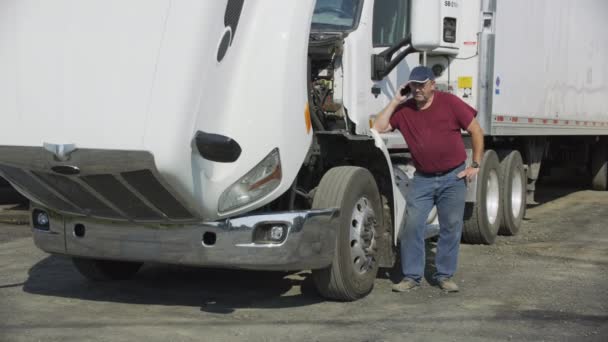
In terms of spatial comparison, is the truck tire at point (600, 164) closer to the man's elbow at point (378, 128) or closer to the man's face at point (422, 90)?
the man's face at point (422, 90)

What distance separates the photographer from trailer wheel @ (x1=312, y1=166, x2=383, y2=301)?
267 inches

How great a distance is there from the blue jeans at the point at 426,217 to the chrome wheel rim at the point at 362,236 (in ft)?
1.28

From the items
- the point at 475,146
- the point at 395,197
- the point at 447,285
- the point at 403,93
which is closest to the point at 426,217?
the point at 395,197

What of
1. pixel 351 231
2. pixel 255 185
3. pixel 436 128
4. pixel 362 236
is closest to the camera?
pixel 255 185

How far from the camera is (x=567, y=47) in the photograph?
12.4 metres

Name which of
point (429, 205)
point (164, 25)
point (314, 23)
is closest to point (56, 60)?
point (164, 25)

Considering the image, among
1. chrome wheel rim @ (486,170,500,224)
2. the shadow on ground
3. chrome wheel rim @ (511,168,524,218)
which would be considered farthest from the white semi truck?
chrome wheel rim @ (511,168,524,218)

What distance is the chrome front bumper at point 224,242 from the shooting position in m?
6.34

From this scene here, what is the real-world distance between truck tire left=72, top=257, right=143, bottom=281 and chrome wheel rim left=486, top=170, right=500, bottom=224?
4.18 metres

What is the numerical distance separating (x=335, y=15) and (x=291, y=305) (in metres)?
2.18

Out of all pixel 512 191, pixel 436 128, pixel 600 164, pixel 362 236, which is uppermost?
pixel 436 128

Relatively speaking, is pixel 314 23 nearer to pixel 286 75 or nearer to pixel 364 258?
pixel 286 75

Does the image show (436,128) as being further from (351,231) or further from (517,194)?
(517,194)

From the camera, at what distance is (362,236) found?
23.3ft
